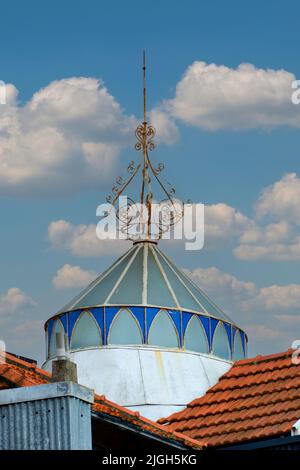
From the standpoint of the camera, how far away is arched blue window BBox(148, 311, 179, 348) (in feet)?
93.0

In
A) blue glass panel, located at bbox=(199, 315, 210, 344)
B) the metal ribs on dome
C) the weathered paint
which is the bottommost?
the weathered paint

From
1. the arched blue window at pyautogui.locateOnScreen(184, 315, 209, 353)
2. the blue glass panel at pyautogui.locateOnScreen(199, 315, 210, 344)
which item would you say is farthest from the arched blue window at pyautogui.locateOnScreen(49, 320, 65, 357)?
the blue glass panel at pyautogui.locateOnScreen(199, 315, 210, 344)

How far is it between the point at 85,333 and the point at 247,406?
439cm

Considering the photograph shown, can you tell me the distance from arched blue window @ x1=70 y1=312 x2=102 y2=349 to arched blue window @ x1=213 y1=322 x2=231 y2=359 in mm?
2311

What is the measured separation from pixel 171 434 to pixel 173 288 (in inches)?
310

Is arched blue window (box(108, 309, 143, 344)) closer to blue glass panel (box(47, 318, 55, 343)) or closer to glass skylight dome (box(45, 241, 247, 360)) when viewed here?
glass skylight dome (box(45, 241, 247, 360))

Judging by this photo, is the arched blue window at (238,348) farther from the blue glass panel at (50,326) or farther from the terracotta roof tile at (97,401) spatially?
the terracotta roof tile at (97,401)

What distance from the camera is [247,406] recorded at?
25.5 m

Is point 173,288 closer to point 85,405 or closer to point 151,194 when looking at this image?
point 151,194

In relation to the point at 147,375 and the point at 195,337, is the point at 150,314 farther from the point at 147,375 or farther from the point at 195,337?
the point at 147,375
